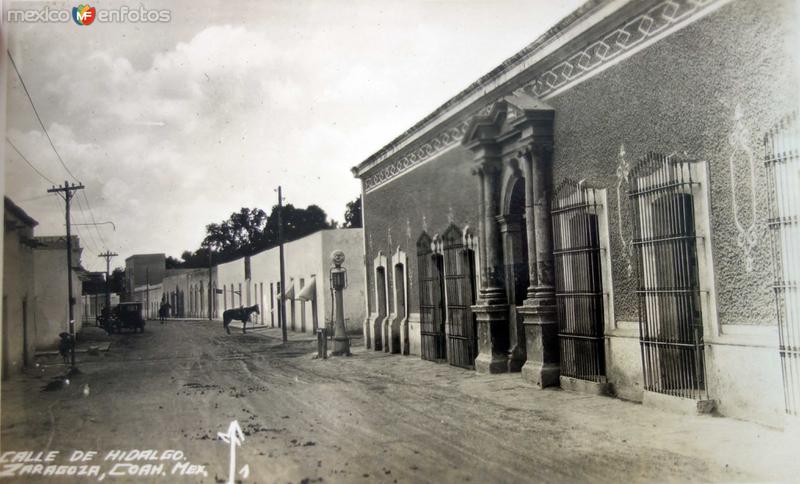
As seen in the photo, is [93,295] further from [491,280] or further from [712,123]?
[712,123]

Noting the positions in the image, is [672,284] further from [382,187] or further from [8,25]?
[382,187]

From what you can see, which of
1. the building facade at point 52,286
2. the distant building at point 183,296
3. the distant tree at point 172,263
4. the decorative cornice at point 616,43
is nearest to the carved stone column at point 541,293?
the decorative cornice at point 616,43

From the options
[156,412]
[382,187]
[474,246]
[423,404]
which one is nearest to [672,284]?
[423,404]

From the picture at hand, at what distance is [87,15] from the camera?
5.89m

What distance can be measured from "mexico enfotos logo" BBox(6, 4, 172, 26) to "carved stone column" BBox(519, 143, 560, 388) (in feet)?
16.5

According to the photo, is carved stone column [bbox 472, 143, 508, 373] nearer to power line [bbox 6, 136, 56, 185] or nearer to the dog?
the dog

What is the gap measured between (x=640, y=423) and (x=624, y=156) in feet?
9.70

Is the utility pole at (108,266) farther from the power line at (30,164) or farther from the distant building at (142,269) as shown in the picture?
the power line at (30,164)

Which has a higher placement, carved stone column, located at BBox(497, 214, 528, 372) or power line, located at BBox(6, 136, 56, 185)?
power line, located at BBox(6, 136, 56, 185)

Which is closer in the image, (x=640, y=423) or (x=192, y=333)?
(x=640, y=423)

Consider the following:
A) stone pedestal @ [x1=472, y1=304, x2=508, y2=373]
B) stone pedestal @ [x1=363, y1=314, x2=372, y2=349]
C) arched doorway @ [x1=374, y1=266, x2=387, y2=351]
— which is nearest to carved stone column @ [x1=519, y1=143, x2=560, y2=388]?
stone pedestal @ [x1=472, y1=304, x2=508, y2=373]

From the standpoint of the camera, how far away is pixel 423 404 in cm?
753

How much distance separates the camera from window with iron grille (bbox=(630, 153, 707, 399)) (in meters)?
6.11

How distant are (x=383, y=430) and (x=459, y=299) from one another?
5.15m
